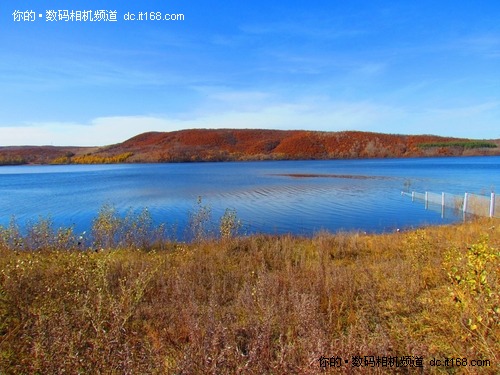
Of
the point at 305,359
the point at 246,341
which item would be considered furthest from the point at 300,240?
the point at 305,359

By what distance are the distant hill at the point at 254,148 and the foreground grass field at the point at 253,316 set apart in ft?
379

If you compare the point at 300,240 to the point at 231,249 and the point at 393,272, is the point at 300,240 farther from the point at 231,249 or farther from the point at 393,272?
the point at 393,272

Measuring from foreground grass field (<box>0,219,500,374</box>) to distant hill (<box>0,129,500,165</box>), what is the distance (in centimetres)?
11554

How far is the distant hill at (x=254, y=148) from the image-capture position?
12319cm

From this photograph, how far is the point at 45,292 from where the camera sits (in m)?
4.91

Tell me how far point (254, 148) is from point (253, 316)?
138233 mm

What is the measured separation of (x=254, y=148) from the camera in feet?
464

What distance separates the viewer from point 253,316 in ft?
13.9

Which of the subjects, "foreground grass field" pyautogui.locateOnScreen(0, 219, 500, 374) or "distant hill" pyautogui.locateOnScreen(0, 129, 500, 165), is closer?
"foreground grass field" pyautogui.locateOnScreen(0, 219, 500, 374)

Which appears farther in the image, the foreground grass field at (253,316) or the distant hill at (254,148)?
the distant hill at (254,148)

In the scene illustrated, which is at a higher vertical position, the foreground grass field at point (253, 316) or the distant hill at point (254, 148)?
the distant hill at point (254, 148)

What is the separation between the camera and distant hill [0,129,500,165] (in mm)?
123188

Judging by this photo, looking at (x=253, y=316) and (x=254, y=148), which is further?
(x=254, y=148)

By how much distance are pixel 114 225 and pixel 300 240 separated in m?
6.29
